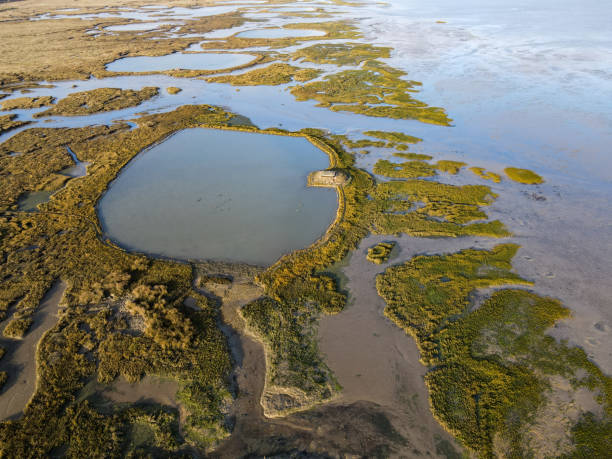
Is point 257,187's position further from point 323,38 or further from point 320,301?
point 323,38

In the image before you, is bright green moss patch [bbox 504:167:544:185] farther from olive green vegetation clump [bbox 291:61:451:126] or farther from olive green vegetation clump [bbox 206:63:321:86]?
olive green vegetation clump [bbox 206:63:321:86]

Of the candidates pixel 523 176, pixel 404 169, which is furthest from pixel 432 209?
pixel 523 176

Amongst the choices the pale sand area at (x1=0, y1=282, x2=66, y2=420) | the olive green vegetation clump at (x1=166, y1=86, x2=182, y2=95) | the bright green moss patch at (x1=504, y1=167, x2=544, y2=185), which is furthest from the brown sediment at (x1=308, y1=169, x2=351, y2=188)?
the olive green vegetation clump at (x1=166, y1=86, x2=182, y2=95)

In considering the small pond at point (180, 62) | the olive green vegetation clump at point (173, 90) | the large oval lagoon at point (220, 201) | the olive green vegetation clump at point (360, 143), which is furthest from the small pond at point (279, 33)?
the olive green vegetation clump at point (360, 143)

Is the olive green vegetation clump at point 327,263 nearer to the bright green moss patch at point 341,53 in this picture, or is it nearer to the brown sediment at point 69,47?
the bright green moss patch at point 341,53

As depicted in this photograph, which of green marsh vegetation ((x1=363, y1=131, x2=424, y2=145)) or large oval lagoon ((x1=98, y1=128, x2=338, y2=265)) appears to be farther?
green marsh vegetation ((x1=363, y1=131, x2=424, y2=145))

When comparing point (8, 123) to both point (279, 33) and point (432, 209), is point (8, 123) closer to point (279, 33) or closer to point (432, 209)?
point (432, 209)
